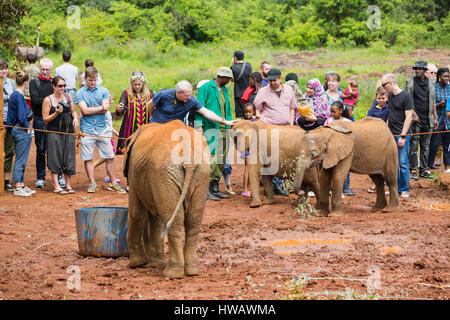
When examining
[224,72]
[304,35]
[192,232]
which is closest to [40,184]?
[224,72]

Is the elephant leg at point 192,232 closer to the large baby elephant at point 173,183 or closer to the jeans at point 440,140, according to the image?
the large baby elephant at point 173,183

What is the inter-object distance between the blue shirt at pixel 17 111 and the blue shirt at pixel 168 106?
10.3 ft

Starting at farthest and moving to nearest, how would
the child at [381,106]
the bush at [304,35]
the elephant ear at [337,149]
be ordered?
the bush at [304,35], the child at [381,106], the elephant ear at [337,149]

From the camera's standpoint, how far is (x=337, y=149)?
32.1 feet

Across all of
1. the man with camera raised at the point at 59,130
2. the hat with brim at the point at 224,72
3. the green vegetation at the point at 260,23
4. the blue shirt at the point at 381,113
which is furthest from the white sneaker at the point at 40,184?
the green vegetation at the point at 260,23

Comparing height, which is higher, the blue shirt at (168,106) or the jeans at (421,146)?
the blue shirt at (168,106)

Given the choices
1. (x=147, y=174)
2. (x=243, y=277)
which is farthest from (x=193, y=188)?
(x=243, y=277)

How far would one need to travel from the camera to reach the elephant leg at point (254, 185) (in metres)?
10.7

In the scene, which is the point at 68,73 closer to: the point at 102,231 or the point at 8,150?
the point at 8,150

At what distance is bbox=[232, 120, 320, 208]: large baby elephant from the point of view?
1042 cm

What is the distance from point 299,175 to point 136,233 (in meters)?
3.55

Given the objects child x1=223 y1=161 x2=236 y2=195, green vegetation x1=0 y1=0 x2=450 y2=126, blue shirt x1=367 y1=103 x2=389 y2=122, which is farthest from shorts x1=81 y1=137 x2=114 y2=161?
green vegetation x1=0 y1=0 x2=450 y2=126

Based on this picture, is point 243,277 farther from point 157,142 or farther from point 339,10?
point 339,10

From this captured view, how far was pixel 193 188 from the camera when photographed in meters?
6.47
